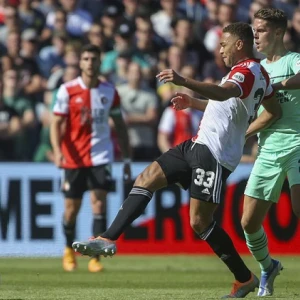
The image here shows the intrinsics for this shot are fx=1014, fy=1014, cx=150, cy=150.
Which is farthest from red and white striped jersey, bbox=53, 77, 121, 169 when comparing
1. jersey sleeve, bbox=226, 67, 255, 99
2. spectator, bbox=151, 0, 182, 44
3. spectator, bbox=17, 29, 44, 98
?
spectator, bbox=151, 0, 182, 44

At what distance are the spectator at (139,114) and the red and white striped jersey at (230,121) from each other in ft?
24.4

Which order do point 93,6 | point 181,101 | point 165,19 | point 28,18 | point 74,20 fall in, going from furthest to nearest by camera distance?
point 93,6
point 165,19
point 74,20
point 28,18
point 181,101

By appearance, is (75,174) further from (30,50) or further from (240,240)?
(30,50)

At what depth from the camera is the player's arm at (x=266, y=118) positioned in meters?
9.38

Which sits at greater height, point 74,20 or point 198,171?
point 74,20

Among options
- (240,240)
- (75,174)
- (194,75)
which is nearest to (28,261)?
(75,174)

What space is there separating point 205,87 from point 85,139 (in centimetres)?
513

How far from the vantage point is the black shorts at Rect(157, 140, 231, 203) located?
29.0ft

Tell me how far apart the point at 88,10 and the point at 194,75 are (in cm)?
338

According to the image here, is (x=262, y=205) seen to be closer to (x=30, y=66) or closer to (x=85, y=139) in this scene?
(x=85, y=139)

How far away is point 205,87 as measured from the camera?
26.8 feet

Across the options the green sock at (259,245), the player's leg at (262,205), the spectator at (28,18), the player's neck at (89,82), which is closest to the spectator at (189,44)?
the spectator at (28,18)

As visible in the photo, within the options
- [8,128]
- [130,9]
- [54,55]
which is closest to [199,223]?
[8,128]

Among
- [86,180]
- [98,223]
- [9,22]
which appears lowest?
[98,223]
